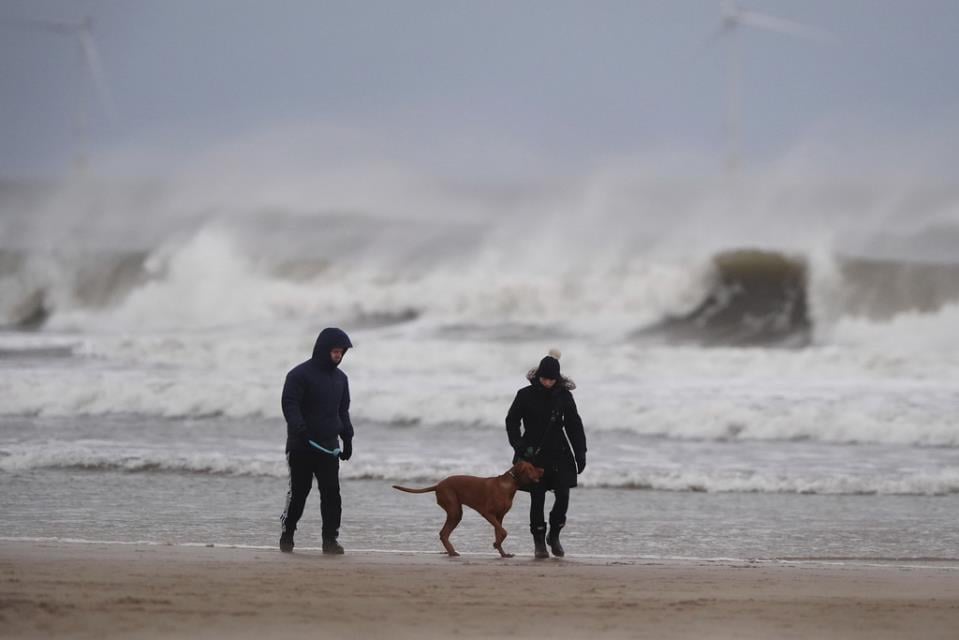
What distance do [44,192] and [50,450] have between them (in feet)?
122

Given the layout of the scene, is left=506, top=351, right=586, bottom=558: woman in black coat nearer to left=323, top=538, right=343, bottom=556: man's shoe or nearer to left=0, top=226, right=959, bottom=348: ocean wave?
left=323, top=538, right=343, bottom=556: man's shoe

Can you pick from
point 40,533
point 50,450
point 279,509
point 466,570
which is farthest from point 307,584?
point 50,450

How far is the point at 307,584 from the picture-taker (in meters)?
5.98

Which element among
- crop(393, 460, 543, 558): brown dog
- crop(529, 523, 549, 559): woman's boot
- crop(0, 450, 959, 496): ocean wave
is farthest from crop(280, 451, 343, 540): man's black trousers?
crop(0, 450, 959, 496): ocean wave

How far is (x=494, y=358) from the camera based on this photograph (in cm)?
2361

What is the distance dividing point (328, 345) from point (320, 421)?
1.46ft

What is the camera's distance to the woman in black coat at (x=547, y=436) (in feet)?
24.6

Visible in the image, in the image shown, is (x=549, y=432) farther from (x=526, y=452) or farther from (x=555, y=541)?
(x=555, y=541)

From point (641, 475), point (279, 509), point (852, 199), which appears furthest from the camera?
point (852, 199)

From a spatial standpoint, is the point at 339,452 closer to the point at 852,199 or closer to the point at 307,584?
the point at 307,584

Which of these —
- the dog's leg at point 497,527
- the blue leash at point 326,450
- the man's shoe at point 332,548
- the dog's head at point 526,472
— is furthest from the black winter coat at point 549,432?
the man's shoe at point 332,548

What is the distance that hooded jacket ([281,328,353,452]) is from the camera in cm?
719

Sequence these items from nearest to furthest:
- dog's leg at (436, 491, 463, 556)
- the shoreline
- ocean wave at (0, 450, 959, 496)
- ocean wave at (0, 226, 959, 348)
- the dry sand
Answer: the dry sand < dog's leg at (436, 491, 463, 556) < the shoreline < ocean wave at (0, 450, 959, 496) < ocean wave at (0, 226, 959, 348)

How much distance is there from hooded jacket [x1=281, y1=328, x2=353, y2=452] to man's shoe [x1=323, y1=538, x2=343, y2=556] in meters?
0.59
